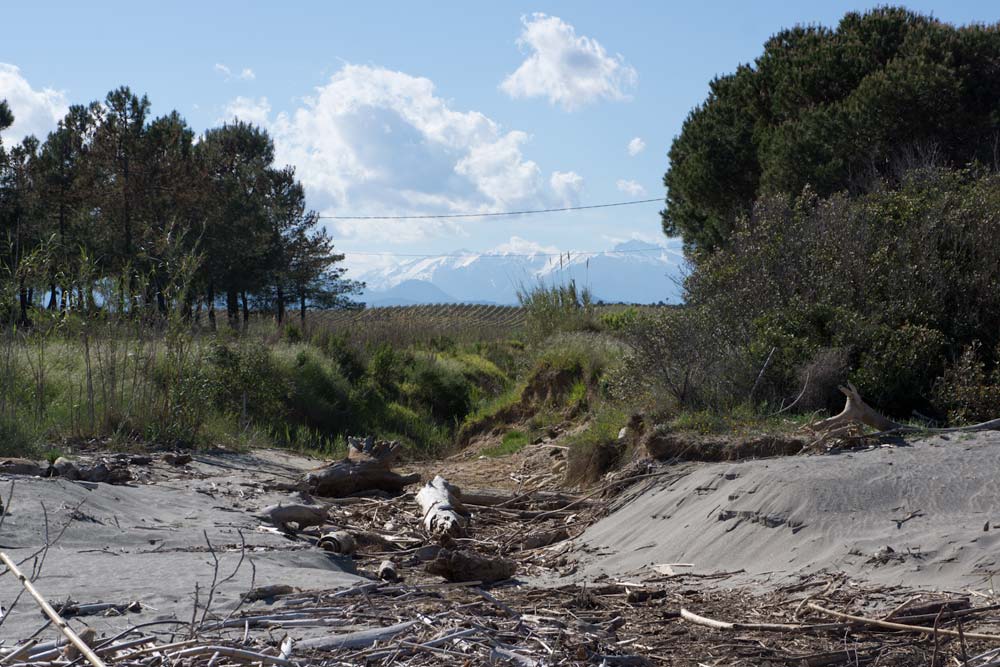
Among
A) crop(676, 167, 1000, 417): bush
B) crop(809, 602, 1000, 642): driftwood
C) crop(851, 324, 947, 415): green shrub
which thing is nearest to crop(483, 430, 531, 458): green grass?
crop(676, 167, 1000, 417): bush

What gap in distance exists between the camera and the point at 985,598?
4656 mm

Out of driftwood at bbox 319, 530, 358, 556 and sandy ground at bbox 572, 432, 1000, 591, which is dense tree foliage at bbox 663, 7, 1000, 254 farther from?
driftwood at bbox 319, 530, 358, 556

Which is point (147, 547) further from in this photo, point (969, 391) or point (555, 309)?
point (555, 309)

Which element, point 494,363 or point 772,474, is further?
point 494,363

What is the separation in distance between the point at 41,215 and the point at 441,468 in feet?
65.7

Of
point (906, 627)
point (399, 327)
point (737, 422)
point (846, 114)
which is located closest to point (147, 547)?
point (906, 627)

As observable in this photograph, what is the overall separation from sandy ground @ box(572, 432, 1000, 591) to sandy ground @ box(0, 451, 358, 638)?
2.18 metres

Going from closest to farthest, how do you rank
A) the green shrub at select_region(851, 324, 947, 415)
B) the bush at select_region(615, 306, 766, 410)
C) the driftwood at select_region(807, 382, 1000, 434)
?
the driftwood at select_region(807, 382, 1000, 434) < the green shrub at select_region(851, 324, 947, 415) < the bush at select_region(615, 306, 766, 410)

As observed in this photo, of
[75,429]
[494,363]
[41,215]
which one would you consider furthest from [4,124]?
[75,429]

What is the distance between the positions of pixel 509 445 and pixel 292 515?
23.9 ft

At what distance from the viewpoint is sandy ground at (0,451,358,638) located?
14.8 feet

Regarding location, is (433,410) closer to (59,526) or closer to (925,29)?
(925,29)

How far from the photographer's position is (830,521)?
6.36 m

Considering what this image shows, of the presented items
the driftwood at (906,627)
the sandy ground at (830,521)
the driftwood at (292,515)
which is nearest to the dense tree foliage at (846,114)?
the sandy ground at (830,521)
